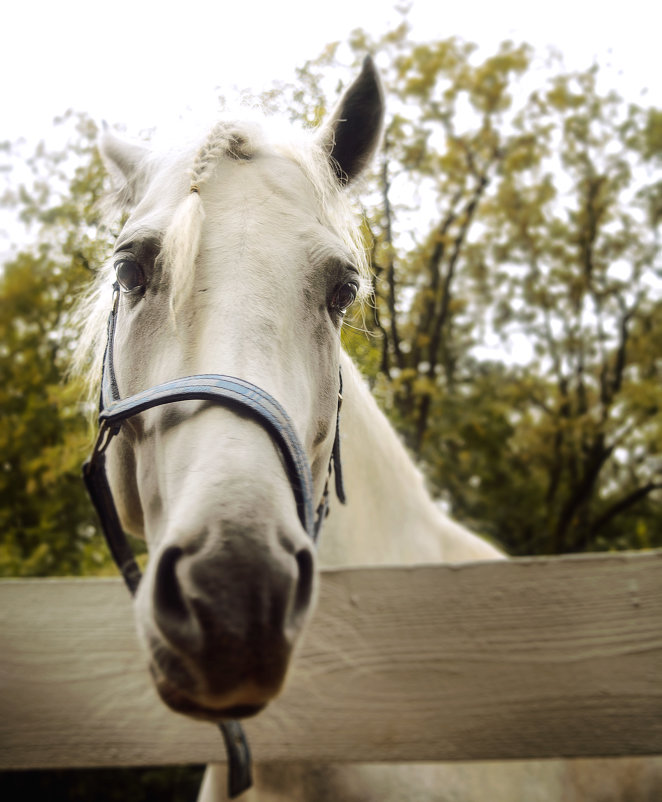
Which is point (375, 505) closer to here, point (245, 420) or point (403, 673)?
point (403, 673)

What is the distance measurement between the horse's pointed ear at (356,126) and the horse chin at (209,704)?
1510mm

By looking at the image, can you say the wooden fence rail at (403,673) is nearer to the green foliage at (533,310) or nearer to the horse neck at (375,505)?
the horse neck at (375,505)

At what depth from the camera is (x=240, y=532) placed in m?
0.91

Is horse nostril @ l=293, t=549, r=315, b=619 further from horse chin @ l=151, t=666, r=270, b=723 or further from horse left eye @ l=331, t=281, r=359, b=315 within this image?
horse left eye @ l=331, t=281, r=359, b=315

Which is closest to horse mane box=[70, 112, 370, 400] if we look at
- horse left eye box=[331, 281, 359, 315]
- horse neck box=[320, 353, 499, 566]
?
horse left eye box=[331, 281, 359, 315]

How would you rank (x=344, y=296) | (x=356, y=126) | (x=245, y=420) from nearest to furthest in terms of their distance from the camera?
Answer: (x=245, y=420), (x=344, y=296), (x=356, y=126)

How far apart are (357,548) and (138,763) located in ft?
3.29

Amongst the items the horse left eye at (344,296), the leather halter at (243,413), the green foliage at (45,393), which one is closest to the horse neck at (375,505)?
the horse left eye at (344,296)

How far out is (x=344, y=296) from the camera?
1.61 m

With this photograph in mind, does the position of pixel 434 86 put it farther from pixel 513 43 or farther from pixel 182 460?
pixel 182 460

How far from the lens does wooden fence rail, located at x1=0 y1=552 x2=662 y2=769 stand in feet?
4.16

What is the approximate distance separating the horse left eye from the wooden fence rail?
0.73 m

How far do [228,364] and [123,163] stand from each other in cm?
116

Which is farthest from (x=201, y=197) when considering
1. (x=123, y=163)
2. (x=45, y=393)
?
(x=45, y=393)
